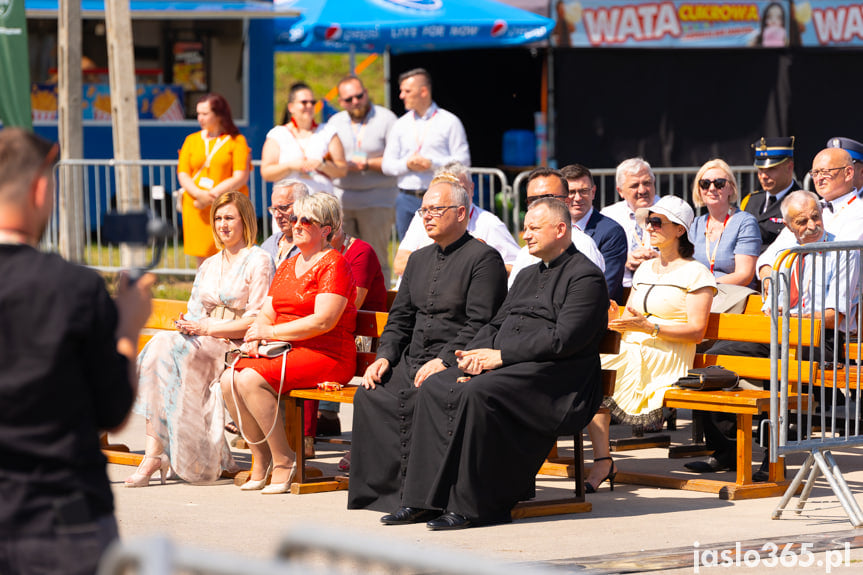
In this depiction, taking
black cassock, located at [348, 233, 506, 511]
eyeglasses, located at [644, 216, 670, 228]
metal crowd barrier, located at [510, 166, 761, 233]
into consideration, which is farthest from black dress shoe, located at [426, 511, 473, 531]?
metal crowd barrier, located at [510, 166, 761, 233]

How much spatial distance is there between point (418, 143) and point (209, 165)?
1.74m

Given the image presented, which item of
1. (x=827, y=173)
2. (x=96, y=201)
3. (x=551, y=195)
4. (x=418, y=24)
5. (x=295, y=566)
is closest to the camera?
(x=295, y=566)

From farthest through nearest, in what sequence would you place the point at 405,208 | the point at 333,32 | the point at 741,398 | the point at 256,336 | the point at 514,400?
the point at 333,32 → the point at 405,208 → the point at 256,336 → the point at 741,398 → the point at 514,400

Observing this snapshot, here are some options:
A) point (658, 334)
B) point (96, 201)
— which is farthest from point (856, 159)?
point (96, 201)

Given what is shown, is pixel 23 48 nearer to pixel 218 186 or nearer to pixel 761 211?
pixel 218 186

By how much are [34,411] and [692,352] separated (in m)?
4.84

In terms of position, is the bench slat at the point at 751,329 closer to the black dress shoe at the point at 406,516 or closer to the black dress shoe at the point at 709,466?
the black dress shoe at the point at 709,466

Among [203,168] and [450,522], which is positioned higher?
[203,168]

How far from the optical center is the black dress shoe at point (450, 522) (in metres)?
6.43

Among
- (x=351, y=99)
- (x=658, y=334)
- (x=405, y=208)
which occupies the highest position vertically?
(x=351, y=99)

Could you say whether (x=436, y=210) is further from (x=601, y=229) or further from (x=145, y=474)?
(x=145, y=474)

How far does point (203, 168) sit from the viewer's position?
11336 mm

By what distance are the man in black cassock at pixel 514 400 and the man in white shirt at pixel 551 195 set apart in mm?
800

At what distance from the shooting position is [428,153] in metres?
11.6
